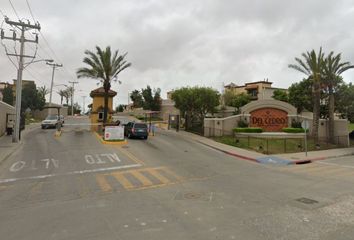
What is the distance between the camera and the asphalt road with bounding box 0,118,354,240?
725 cm

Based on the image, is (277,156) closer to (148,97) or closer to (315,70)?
(315,70)

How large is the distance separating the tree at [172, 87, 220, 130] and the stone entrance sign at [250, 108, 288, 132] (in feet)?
17.1

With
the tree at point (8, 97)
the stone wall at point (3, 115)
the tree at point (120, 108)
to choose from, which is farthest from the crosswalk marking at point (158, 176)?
the tree at point (120, 108)

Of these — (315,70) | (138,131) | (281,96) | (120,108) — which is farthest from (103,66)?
(120,108)

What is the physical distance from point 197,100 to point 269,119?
864 cm

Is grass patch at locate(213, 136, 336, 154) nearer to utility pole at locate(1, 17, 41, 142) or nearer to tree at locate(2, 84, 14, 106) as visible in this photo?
utility pole at locate(1, 17, 41, 142)

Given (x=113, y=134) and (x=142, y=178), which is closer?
(x=142, y=178)

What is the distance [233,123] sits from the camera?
36.7m

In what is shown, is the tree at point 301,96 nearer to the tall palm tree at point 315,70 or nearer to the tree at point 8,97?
the tall palm tree at point 315,70

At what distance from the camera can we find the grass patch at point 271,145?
2726 cm

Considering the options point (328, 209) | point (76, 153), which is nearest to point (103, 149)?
point (76, 153)

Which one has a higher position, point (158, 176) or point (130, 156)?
point (130, 156)

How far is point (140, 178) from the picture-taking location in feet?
46.2

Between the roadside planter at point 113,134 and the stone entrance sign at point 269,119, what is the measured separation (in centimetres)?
1559
